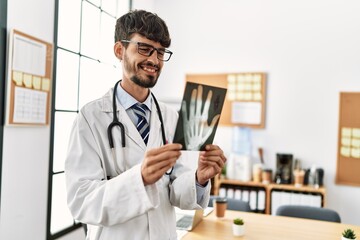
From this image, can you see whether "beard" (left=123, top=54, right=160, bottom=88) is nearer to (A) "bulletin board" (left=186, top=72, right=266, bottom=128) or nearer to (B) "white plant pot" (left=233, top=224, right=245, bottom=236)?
(B) "white plant pot" (left=233, top=224, right=245, bottom=236)

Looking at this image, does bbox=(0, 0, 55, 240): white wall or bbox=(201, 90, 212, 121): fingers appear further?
bbox=(0, 0, 55, 240): white wall

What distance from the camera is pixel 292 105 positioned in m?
3.78

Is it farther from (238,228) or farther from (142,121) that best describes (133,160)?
(238,228)

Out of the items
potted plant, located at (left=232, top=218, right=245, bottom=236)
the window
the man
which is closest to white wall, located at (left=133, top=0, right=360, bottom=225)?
the window

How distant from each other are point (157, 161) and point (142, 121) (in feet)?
1.06

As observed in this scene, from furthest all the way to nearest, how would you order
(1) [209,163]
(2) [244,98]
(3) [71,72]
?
(2) [244,98] < (3) [71,72] < (1) [209,163]

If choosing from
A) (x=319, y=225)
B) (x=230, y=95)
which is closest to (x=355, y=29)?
(x=230, y=95)

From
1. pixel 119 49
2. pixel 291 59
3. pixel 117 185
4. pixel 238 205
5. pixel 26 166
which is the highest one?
pixel 291 59

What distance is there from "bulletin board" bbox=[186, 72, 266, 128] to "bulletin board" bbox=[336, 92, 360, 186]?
865 millimetres

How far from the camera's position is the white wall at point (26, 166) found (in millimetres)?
2031

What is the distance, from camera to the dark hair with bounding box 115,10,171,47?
1138mm

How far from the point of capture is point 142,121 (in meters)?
1.22

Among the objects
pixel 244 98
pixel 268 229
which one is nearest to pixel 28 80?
pixel 268 229

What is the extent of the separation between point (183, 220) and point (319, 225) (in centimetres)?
90
